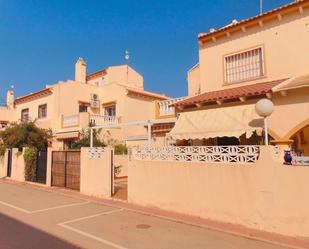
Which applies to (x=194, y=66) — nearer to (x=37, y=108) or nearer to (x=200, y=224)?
(x=200, y=224)

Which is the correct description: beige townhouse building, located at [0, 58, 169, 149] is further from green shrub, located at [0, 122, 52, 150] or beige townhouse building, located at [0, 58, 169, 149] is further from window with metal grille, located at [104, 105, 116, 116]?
green shrub, located at [0, 122, 52, 150]

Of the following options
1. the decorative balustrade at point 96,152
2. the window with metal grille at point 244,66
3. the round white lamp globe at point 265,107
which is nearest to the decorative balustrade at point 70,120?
the decorative balustrade at point 96,152

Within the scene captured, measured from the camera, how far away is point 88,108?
35.8 metres

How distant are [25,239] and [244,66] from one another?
12972mm

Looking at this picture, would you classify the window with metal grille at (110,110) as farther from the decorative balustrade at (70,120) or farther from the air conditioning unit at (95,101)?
the decorative balustrade at (70,120)

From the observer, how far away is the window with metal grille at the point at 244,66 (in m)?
15.4

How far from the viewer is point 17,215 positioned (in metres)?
12.0

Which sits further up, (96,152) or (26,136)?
(26,136)

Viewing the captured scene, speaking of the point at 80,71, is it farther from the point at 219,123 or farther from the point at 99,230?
the point at 99,230

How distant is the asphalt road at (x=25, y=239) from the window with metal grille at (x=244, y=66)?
11962mm

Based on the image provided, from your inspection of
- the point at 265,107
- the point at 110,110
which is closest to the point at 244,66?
the point at 265,107

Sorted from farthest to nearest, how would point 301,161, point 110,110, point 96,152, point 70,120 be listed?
point 110,110
point 70,120
point 96,152
point 301,161

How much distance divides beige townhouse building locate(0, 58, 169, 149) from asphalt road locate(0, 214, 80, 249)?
1704 cm

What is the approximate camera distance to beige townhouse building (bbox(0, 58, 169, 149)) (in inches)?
1138
